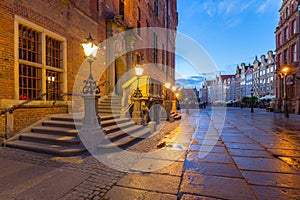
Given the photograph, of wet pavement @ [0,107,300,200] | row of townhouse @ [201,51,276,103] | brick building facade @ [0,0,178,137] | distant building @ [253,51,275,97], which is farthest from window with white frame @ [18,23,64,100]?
distant building @ [253,51,275,97]

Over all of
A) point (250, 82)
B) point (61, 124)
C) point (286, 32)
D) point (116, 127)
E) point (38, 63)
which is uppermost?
point (286, 32)

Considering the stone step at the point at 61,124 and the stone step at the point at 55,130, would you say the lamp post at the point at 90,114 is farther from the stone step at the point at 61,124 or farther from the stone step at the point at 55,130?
the stone step at the point at 61,124

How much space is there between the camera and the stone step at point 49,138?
16.8ft

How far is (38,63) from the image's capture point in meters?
6.66

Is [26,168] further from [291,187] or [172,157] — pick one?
[291,187]

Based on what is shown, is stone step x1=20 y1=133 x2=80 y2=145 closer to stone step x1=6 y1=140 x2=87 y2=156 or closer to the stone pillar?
stone step x1=6 y1=140 x2=87 y2=156

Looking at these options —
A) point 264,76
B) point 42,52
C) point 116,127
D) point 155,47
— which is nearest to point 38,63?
point 42,52

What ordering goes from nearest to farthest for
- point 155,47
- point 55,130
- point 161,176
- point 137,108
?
point 161,176
point 55,130
point 137,108
point 155,47

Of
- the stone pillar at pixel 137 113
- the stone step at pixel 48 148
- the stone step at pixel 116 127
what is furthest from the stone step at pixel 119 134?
the stone step at pixel 48 148

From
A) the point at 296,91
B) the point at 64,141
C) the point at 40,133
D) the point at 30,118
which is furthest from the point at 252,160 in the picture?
the point at 296,91

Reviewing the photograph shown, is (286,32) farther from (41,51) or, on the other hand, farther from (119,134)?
(41,51)

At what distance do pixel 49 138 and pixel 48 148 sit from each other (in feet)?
1.82

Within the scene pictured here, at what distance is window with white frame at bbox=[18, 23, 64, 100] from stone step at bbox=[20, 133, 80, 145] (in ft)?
4.36

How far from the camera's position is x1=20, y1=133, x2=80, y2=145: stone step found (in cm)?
513
